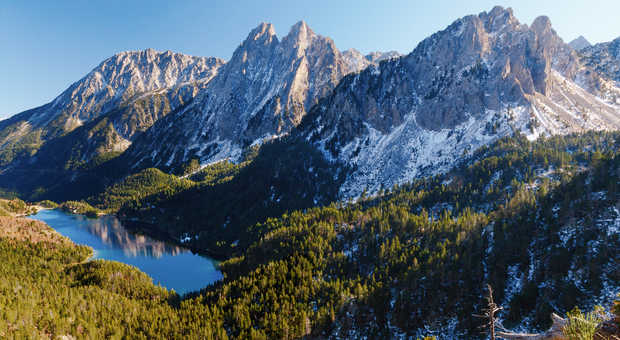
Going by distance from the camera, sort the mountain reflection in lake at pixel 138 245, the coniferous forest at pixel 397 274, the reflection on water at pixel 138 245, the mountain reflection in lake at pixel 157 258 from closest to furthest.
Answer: the coniferous forest at pixel 397 274 → the mountain reflection in lake at pixel 157 258 → the mountain reflection in lake at pixel 138 245 → the reflection on water at pixel 138 245

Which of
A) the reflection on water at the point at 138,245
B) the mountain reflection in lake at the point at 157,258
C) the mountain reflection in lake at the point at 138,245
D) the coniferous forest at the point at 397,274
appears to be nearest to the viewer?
the coniferous forest at the point at 397,274

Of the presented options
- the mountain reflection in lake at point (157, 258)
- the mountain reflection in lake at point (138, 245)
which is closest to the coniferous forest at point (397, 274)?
the mountain reflection in lake at point (157, 258)

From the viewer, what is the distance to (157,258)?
157m

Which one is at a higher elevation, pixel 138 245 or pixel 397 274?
pixel 138 245

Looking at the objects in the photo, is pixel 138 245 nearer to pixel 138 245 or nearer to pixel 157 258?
pixel 138 245

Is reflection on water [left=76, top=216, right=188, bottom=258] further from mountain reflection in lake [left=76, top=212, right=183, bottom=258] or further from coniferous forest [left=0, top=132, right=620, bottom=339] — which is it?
coniferous forest [left=0, top=132, right=620, bottom=339]

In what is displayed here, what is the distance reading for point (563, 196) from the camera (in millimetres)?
87312

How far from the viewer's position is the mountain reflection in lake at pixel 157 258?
428ft

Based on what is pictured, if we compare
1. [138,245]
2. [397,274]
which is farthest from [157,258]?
[397,274]

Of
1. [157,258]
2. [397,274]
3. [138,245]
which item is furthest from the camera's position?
[138,245]

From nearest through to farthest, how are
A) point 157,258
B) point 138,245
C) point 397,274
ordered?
point 397,274, point 157,258, point 138,245

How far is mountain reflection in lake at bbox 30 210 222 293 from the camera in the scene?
428 feet

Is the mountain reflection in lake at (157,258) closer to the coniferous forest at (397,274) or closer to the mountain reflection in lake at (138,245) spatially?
the mountain reflection in lake at (138,245)

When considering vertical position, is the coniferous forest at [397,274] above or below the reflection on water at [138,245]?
below
